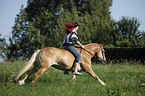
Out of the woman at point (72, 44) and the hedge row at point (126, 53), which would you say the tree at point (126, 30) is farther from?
the woman at point (72, 44)

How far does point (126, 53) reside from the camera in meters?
17.9

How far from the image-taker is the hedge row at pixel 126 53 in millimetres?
17173

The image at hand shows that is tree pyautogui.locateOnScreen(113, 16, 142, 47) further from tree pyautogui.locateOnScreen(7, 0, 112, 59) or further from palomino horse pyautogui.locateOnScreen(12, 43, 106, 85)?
palomino horse pyautogui.locateOnScreen(12, 43, 106, 85)

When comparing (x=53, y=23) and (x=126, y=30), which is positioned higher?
(x=53, y=23)

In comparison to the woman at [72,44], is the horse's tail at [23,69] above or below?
below

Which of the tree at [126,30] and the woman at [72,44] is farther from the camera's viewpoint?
the tree at [126,30]

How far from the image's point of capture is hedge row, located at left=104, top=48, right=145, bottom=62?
17173mm

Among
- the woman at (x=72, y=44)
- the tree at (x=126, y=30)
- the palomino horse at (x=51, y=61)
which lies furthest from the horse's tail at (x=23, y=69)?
the tree at (x=126, y=30)

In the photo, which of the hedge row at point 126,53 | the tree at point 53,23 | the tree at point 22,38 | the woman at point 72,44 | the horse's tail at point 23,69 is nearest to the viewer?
the horse's tail at point 23,69

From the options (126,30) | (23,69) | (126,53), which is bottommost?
(126,53)

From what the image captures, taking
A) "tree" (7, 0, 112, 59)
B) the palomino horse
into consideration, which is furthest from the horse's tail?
"tree" (7, 0, 112, 59)

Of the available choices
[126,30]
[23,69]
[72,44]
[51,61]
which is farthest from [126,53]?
[23,69]

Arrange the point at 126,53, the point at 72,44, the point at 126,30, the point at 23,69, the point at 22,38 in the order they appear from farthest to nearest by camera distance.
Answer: the point at 22,38 < the point at 126,30 < the point at 126,53 < the point at 72,44 < the point at 23,69

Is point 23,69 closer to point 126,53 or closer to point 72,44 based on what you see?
point 72,44
